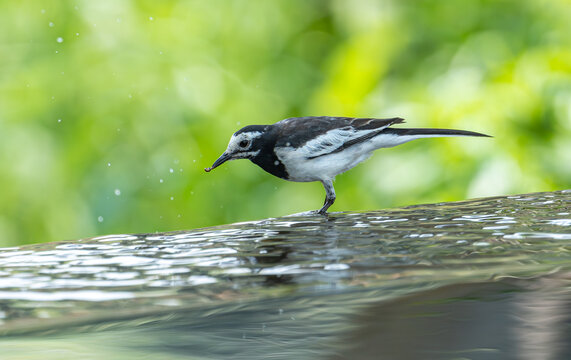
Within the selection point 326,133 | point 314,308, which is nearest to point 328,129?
point 326,133

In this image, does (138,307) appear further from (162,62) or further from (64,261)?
(162,62)

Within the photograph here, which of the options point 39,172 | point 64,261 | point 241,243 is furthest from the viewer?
point 39,172

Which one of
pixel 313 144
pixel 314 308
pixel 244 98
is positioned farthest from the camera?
pixel 244 98

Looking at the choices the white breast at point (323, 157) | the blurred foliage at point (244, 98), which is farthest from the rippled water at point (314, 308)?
the blurred foliage at point (244, 98)

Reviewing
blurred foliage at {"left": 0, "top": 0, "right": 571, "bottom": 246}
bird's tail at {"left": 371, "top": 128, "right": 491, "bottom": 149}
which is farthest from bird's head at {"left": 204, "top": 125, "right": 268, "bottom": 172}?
blurred foliage at {"left": 0, "top": 0, "right": 571, "bottom": 246}

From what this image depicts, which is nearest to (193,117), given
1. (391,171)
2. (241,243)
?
(391,171)

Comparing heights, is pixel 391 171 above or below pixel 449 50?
below

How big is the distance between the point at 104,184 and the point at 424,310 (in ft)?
11.5

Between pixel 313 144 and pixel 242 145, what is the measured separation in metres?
0.33

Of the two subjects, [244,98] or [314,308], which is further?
[244,98]

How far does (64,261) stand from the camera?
1.80m

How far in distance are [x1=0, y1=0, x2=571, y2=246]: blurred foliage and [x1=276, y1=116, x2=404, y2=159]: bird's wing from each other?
1.77ft

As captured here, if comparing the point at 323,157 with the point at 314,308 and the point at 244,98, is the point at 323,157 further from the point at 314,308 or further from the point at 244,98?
the point at 314,308

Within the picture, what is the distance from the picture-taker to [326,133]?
3424mm
